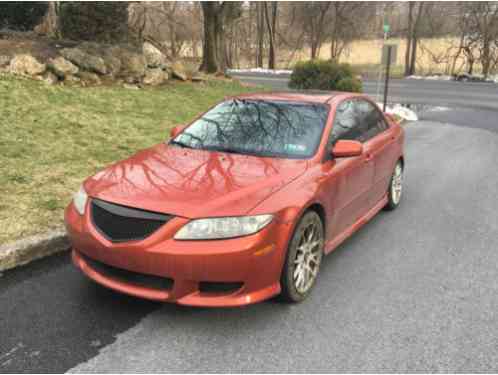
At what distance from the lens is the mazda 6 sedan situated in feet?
9.87

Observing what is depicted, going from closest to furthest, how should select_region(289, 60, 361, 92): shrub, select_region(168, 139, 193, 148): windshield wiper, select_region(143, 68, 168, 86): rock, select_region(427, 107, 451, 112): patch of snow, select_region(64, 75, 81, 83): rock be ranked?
select_region(168, 139, 193, 148): windshield wiper < select_region(64, 75, 81, 83): rock < select_region(143, 68, 168, 86): rock < select_region(289, 60, 361, 92): shrub < select_region(427, 107, 451, 112): patch of snow

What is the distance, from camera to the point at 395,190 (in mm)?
5859

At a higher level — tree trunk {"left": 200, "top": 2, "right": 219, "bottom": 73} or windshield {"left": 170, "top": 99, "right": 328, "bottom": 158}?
tree trunk {"left": 200, "top": 2, "right": 219, "bottom": 73}

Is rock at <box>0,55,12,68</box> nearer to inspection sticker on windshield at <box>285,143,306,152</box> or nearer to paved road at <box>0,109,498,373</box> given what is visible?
paved road at <box>0,109,498,373</box>

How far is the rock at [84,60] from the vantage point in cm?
1074

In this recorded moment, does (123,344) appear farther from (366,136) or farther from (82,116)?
(82,116)

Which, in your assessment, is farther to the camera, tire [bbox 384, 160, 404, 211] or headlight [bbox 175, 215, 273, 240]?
tire [bbox 384, 160, 404, 211]

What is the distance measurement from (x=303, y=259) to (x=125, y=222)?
4.29ft

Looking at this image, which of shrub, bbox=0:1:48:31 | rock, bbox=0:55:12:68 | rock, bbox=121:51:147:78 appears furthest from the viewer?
shrub, bbox=0:1:48:31

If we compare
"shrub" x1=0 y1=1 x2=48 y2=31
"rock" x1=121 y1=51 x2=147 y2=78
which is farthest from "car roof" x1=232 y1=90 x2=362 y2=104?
"shrub" x1=0 y1=1 x2=48 y2=31

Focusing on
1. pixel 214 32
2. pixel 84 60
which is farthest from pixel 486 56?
pixel 84 60

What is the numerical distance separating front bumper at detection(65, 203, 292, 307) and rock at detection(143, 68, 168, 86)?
31.9 feet

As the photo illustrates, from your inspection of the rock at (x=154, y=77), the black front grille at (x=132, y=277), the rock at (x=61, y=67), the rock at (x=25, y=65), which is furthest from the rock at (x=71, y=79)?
the black front grille at (x=132, y=277)

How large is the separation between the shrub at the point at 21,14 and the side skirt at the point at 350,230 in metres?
10.9
